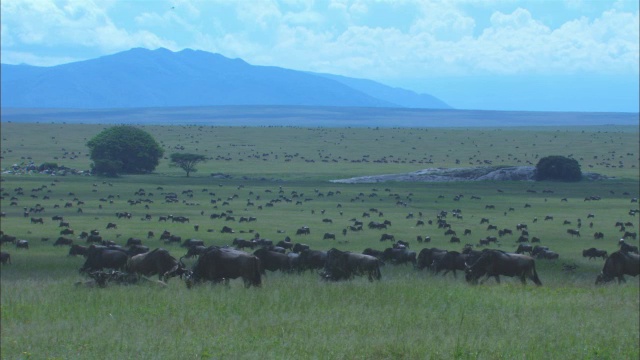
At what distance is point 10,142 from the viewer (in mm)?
133000

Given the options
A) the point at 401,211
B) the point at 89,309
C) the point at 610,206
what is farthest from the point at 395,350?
the point at 610,206

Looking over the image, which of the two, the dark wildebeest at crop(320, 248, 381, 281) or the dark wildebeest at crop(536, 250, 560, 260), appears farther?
the dark wildebeest at crop(536, 250, 560, 260)

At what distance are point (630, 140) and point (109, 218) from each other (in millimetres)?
113722

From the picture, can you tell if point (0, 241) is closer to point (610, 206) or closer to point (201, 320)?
point (201, 320)

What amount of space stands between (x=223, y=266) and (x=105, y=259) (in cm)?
537

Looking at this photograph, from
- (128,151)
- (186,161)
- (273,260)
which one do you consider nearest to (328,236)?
(273,260)

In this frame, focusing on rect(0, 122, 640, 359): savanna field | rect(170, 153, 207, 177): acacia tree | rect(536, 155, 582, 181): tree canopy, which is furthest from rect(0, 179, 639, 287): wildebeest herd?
rect(170, 153, 207, 177): acacia tree

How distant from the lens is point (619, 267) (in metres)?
26.5

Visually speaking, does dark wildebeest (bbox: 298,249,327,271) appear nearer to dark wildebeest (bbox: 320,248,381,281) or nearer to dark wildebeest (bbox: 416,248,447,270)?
dark wildebeest (bbox: 320,248,381,281)

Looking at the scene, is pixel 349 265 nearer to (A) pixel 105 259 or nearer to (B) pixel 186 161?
(A) pixel 105 259

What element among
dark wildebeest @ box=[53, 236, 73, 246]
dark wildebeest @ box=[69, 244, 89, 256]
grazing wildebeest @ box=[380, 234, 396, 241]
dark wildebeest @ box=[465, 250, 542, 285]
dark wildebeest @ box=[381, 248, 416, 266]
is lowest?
grazing wildebeest @ box=[380, 234, 396, 241]

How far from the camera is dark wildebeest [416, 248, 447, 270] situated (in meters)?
29.2

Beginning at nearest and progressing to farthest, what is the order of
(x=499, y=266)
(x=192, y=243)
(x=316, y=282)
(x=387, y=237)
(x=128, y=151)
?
1. (x=316, y=282)
2. (x=499, y=266)
3. (x=192, y=243)
4. (x=387, y=237)
5. (x=128, y=151)

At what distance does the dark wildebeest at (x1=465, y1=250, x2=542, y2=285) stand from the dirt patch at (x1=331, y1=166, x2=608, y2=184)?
198ft
